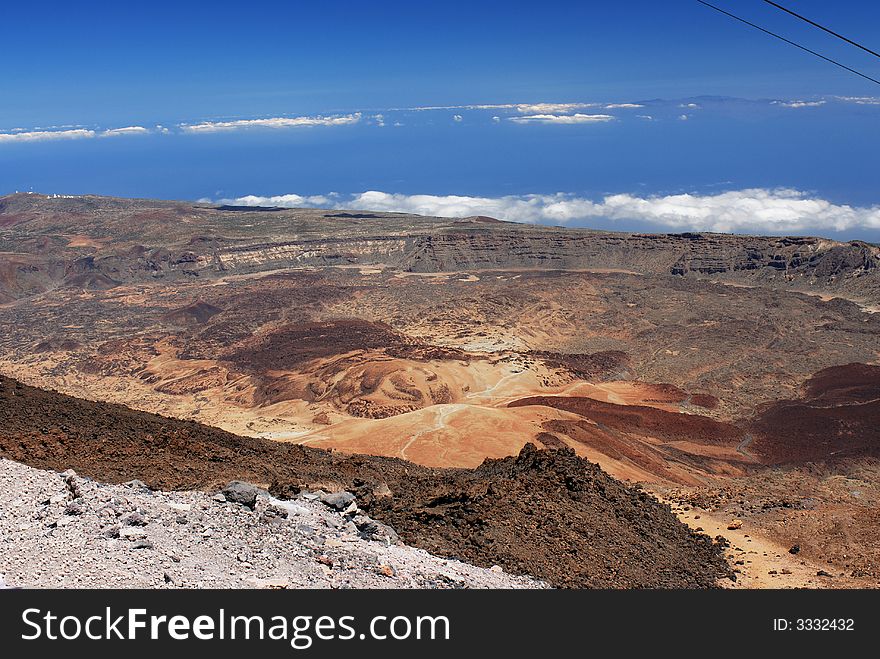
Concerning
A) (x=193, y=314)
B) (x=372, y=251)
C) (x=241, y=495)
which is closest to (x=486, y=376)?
(x=193, y=314)

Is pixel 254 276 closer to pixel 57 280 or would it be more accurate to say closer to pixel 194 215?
pixel 57 280

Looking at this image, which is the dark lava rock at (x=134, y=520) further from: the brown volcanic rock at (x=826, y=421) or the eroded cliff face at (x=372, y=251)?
the eroded cliff face at (x=372, y=251)

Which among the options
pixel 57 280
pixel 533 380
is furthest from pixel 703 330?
pixel 57 280

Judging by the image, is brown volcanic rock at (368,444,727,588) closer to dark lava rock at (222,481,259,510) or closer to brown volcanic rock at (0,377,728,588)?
brown volcanic rock at (0,377,728,588)

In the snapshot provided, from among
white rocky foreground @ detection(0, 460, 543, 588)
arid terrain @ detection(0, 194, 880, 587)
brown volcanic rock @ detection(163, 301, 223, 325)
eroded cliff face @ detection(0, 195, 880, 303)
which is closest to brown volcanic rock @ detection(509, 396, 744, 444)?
arid terrain @ detection(0, 194, 880, 587)

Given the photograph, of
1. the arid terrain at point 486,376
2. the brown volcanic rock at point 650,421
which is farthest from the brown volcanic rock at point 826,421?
the brown volcanic rock at point 650,421

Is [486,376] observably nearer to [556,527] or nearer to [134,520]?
[556,527]
